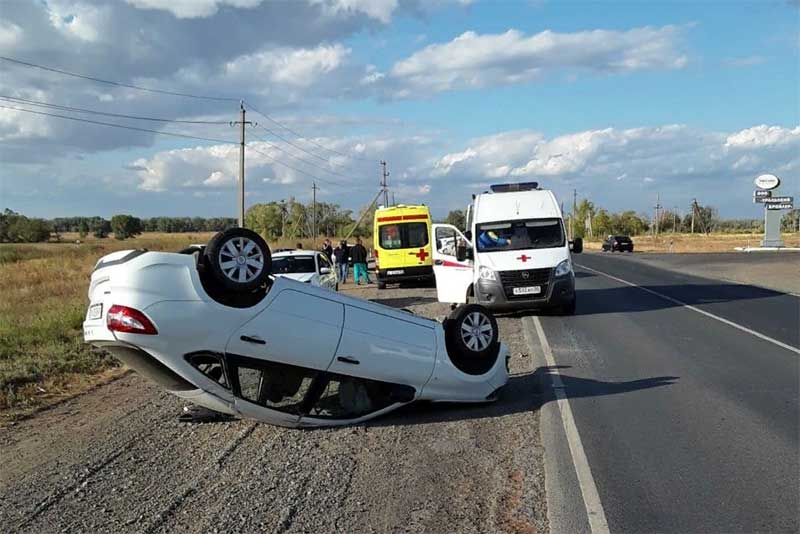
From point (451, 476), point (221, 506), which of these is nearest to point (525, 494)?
point (451, 476)

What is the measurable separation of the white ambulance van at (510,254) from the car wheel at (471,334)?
790 centimetres

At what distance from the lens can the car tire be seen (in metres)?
7.74

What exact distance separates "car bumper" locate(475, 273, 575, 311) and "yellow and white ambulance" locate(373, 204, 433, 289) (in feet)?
33.6

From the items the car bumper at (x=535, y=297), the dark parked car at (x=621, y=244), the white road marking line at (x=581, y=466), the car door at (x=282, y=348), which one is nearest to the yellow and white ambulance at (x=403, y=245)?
the car bumper at (x=535, y=297)

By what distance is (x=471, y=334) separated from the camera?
780cm

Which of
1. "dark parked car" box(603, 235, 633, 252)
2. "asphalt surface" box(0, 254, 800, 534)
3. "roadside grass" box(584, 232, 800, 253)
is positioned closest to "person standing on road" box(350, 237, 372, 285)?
"asphalt surface" box(0, 254, 800, 534)

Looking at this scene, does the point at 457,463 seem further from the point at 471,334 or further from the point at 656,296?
the point at 656,296

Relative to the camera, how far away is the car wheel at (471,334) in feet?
25.4

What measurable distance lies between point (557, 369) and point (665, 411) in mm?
2441

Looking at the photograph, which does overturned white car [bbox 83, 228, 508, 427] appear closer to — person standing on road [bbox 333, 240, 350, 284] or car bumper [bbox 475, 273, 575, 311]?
car bumper [bbox 475, 273, 575, 311]

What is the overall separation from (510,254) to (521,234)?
2.34ft

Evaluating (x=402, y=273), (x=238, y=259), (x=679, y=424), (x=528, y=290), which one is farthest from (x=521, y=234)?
(x=238, y=259)

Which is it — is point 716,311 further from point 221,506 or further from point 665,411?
point 221,506

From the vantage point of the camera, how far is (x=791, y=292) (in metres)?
21.6
